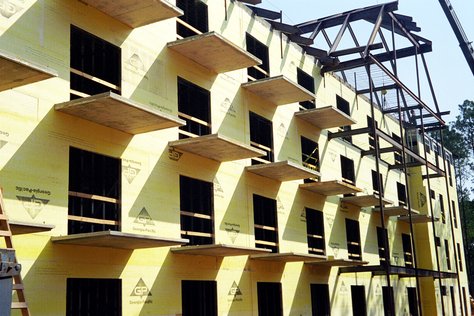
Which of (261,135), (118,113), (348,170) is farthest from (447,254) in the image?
(118,113)

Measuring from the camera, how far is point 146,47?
52.6 ft

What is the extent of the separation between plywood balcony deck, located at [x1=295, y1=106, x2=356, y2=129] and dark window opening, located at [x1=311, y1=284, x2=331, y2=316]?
667cm

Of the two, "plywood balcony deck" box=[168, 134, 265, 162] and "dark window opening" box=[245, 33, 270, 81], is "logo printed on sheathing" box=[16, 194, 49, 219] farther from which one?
"dark window opening" box=[245, 33, 270, 81]

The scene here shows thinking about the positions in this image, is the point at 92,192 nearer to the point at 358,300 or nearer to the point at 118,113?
the point at 118,113

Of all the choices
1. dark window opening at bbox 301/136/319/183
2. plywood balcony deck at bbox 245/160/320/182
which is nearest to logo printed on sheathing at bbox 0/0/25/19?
plywood balcony deck at bbox 245/160/320/182

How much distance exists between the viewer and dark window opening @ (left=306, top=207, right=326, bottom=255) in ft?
78.2

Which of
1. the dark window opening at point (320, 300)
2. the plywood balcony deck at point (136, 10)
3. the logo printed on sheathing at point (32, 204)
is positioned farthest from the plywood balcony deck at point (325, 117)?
the logo printed on sheathing at point (32, 204)

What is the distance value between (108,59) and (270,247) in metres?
9.11

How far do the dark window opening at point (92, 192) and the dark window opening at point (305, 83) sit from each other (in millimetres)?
12348

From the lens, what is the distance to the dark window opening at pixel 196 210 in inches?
659

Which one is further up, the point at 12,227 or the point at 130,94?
the point at 130,94

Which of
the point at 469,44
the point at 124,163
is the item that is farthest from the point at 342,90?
the point at 124,163

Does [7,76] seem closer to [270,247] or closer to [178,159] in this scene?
[178,159]

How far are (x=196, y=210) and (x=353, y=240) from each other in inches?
491
